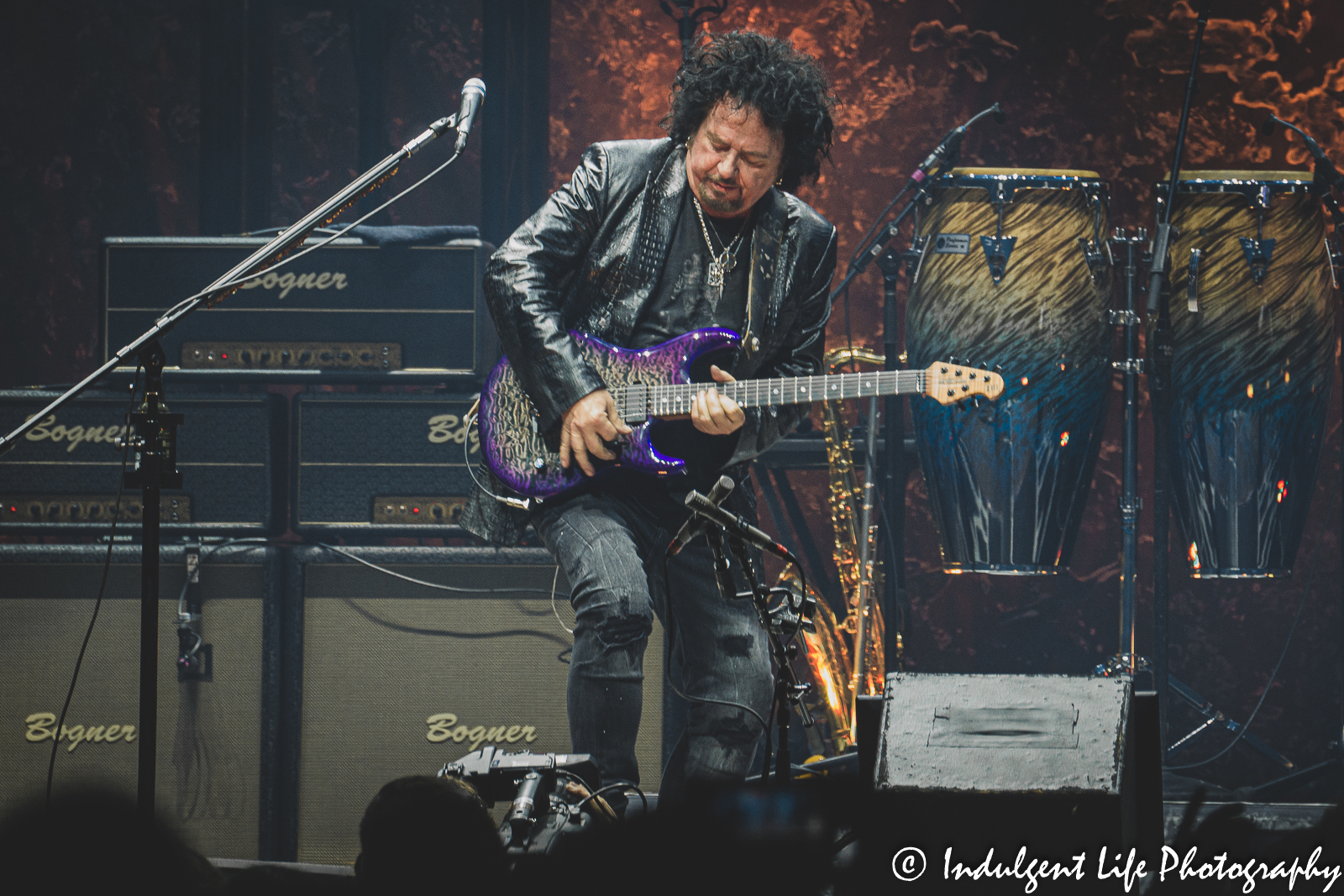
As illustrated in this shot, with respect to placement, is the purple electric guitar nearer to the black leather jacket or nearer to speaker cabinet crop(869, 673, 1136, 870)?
the black leather jacket

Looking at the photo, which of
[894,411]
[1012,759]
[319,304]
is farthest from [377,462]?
[1012,759]

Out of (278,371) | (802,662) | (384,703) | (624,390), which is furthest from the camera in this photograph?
(802,662)

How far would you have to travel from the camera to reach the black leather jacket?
2564 millimetres

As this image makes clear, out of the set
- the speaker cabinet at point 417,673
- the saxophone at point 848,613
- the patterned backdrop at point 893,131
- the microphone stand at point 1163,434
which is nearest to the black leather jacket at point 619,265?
the speaker cabinet at point 417,673

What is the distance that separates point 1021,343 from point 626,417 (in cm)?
129

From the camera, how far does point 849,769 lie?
3.19m

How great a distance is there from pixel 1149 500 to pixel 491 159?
248 centimetres

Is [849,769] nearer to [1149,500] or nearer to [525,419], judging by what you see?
[525,419]

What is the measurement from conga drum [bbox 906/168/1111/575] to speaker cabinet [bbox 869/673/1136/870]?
1.51m

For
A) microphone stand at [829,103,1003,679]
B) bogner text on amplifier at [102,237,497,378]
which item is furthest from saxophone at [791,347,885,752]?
bogner text on amplifier at [102,237,497,378]

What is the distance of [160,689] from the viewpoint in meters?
3.08

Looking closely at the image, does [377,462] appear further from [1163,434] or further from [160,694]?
[1163,434]

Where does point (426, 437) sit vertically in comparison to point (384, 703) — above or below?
above

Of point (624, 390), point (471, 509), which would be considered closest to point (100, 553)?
point (471, 509)
